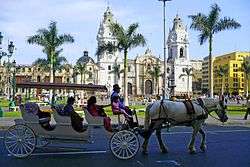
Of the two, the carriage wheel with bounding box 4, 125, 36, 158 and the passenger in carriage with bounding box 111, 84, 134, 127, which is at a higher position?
the passenger in carriage with bounding box 111, 84, 134, 127

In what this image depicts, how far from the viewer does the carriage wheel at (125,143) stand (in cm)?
1159

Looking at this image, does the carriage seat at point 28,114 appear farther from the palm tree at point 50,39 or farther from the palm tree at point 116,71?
the palm tree at point 116,71

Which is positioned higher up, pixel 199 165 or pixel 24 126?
pixel 24 126

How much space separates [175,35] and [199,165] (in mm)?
141566

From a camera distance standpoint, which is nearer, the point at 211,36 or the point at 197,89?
the point at 211,36

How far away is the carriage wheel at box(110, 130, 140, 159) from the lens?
38.0ft

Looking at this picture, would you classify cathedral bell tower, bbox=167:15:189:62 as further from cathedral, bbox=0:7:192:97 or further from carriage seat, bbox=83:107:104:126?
carriage seat, bbox=83:107:104:126

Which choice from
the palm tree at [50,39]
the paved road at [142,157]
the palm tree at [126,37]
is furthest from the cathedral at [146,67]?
the paved road at [142,157]

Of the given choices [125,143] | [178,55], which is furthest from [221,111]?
[178,55]

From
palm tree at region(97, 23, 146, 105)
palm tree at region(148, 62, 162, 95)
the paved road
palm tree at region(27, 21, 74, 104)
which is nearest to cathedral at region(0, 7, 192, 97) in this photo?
palm tree at region(148, 62, 162, 95)

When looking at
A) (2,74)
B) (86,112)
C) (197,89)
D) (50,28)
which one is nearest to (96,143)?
(86,112)

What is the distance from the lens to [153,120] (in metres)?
12.7

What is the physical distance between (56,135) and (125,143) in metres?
1.98

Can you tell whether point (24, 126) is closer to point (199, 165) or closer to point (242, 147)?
point (199, 165)
